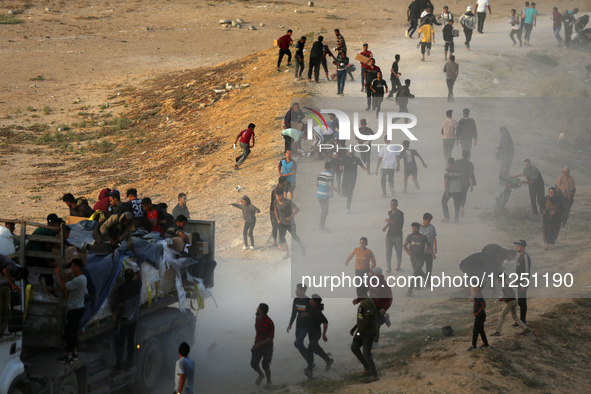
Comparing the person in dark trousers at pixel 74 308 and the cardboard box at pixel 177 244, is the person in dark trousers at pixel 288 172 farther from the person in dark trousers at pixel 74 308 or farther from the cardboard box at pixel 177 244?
the person in dark trousers at pixel 74 308

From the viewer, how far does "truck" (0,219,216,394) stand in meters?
8.09

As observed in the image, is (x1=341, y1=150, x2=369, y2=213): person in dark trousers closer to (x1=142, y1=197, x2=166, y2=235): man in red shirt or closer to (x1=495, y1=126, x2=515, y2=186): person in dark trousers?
(x1=495, y1=126, x2=515, y2=186): person in dark trousers

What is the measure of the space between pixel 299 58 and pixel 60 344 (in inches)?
757

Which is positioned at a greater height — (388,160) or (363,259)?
(388,160)

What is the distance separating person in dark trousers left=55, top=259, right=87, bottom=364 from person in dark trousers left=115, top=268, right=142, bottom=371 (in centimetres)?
92

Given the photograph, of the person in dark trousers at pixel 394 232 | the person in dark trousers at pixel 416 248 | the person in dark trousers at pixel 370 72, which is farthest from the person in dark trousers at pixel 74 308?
the person in dark trousers at pixel 370 72

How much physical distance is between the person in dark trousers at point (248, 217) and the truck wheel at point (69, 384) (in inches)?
318

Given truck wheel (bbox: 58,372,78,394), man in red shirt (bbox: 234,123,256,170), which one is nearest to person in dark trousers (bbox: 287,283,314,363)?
truck wheel (bbox: 58,372,78,394)

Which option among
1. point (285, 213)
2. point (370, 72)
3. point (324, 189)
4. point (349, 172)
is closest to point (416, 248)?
point (285, 213)

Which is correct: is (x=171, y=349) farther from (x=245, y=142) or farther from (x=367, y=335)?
(x=245, y=142)

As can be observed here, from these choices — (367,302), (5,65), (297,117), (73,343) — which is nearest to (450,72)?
(297,117)

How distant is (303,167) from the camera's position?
840 inches

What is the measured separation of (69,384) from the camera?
29.2 ft

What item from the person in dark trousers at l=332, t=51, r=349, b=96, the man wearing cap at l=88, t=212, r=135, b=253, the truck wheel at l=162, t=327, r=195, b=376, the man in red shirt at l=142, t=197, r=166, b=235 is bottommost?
the truck wheel at l=162, t=327, r=195, b=376
